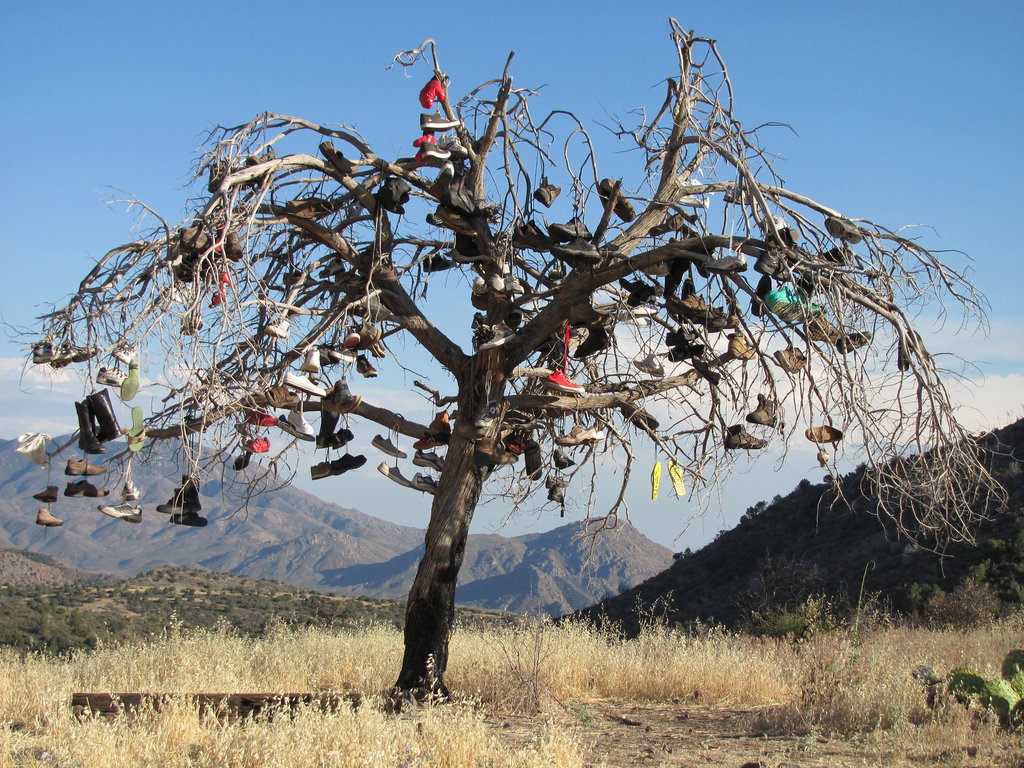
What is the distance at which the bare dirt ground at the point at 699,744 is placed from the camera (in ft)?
16.5


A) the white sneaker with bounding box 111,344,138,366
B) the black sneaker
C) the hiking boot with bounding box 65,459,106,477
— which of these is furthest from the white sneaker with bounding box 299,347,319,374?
the black sneaker

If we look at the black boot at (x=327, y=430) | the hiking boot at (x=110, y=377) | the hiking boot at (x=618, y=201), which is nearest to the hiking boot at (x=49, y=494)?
the hiking boot at (x=110, y=377)

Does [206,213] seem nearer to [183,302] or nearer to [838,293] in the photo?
[183,302]

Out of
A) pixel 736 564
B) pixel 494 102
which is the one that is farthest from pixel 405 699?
pixel 736 564

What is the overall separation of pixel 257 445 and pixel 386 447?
3.74 feet

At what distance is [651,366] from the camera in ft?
22.5

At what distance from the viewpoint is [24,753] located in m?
4.83

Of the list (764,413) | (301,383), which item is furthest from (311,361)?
(764,413)

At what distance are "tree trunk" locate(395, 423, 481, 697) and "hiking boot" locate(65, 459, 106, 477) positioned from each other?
2.58m

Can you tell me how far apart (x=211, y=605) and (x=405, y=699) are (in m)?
24.8

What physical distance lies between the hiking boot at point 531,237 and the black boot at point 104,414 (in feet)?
11.1

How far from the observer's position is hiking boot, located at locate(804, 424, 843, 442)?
643 centimetres

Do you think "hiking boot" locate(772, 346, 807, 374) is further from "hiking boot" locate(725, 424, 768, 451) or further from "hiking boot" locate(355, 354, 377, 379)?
"hiking boot" locate(355, 354, 377, 379)

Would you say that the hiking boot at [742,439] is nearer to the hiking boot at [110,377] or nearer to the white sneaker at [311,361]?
the white sneaker at [311,361]
